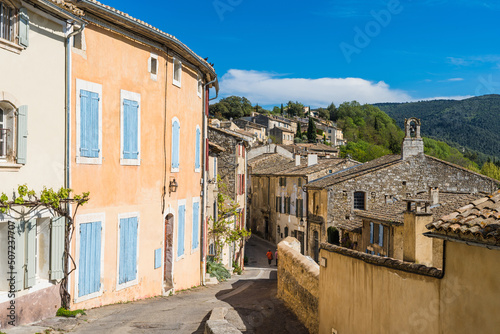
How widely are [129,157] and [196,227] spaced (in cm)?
582

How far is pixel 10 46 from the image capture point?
9438 mm

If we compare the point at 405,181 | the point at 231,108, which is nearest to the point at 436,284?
the point at 405,181

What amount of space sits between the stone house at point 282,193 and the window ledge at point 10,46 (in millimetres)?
28774

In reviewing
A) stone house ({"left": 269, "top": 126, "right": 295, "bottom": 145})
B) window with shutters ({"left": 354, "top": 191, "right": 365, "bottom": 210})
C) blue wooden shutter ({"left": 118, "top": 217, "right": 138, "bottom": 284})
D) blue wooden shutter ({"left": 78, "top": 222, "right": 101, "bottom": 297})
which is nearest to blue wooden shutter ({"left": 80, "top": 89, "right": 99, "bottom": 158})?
blue wooden shutter ({"left": 78, "top": 222, "right": 101, "bottom": 297})

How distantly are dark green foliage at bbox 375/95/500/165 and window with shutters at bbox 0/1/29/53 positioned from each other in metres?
123

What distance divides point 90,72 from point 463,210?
29.7ft

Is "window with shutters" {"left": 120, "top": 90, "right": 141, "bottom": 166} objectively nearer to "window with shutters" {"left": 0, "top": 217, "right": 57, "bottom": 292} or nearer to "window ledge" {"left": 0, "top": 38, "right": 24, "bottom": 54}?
"window with shutters" {"left": 0, "top": 217, "right": 57, "bottom": 292}

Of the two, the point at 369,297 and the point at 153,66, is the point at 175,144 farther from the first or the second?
the point at 369,297

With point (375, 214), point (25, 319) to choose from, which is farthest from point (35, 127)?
point (375, 214)

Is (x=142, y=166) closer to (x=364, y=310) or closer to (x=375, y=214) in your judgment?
(x=364, y=310)

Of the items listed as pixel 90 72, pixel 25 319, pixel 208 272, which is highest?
pixel 90 72

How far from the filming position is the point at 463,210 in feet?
22.9

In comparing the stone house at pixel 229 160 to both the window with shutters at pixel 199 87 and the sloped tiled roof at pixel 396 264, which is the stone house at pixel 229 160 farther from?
the sloped tiled roof at pixel 396 264

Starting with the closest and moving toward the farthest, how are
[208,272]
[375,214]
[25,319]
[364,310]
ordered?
1. [364,310]
2. [25,319]
3. [208,272]
4. [375,214]
